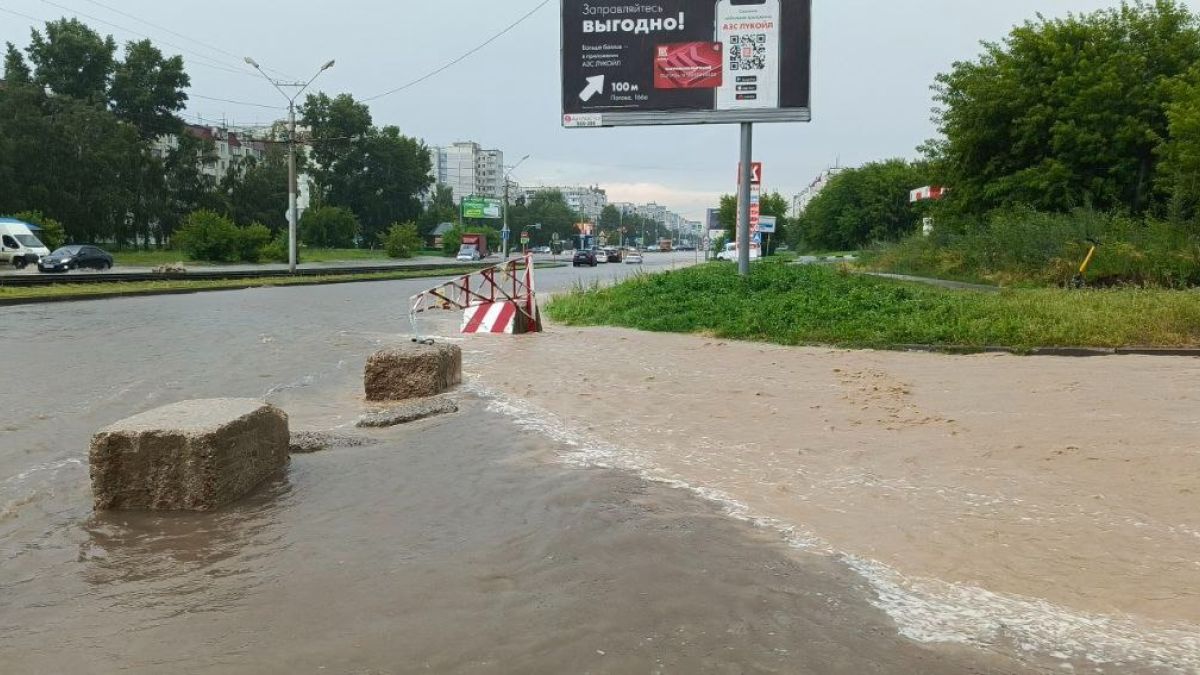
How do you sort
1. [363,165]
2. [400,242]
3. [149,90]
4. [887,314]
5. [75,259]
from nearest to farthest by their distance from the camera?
[887,314]
[75,259]
[149,90]
[400,242]
[363,165]

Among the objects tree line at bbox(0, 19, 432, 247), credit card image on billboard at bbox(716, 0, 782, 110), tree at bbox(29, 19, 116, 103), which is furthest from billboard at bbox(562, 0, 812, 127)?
tree at bbox(29, 19, 116, 103)

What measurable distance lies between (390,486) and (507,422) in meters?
2.29

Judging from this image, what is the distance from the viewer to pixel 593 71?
22.1 meters

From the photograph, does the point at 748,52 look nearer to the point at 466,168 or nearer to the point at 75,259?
the point at 75,259

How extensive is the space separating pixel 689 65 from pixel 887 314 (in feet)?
32.2

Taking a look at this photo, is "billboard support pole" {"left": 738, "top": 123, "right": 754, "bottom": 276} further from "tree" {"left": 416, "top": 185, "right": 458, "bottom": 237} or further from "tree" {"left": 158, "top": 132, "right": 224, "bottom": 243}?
"tree" {"left": 416, "top": 185, "right": 458, "bottom": 237}

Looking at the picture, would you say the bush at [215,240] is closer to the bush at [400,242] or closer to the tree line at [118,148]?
the tree line at [118,148]

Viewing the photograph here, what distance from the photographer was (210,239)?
178 feet

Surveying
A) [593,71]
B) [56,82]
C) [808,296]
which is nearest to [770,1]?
[593,71]

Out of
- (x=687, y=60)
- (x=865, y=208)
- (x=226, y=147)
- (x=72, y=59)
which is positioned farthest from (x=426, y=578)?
(x=226, y=147)

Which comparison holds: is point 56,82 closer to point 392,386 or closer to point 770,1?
point 770,1

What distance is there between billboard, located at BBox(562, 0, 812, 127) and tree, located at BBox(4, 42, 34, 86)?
6000 centimetres

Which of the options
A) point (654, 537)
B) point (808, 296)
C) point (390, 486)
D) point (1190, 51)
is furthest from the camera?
point (1190, 51)

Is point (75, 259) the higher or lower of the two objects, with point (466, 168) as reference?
lower
